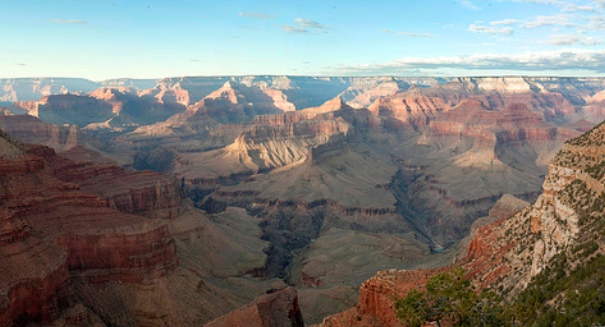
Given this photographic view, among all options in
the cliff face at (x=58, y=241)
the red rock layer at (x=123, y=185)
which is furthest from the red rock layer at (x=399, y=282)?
the red rock layer at (x=123, y=185)

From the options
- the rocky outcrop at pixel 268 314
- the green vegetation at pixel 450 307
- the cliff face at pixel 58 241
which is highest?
the green vegetation at pixel 450 307

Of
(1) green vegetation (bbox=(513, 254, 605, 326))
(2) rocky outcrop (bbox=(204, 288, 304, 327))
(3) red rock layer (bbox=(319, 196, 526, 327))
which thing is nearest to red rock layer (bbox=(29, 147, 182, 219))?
(2) rocky outcrop (bbox=(204, 288, 304, 327))

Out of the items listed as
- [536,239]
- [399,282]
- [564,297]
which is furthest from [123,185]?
[564,297]

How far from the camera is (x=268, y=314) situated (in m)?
60.8

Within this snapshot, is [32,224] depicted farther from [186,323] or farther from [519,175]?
[519,175]

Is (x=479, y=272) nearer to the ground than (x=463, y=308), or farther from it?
nearer to the ground

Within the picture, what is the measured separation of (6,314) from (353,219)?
394ft

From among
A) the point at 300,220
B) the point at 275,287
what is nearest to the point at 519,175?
the point at 300,220

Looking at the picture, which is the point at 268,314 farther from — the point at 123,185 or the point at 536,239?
the point at 123,185

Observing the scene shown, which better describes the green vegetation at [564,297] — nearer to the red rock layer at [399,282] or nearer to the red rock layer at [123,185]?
the red rock layer at [399,282]

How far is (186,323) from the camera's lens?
75.3 m

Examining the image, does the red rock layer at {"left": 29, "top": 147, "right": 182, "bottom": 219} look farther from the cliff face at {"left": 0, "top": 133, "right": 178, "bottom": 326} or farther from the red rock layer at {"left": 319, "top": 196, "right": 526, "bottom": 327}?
the red rock layer at {"left": 319, "top": 196, "right": 526, "bottom": 327}

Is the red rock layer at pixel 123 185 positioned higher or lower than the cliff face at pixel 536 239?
lower

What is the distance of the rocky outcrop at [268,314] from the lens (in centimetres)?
5809
